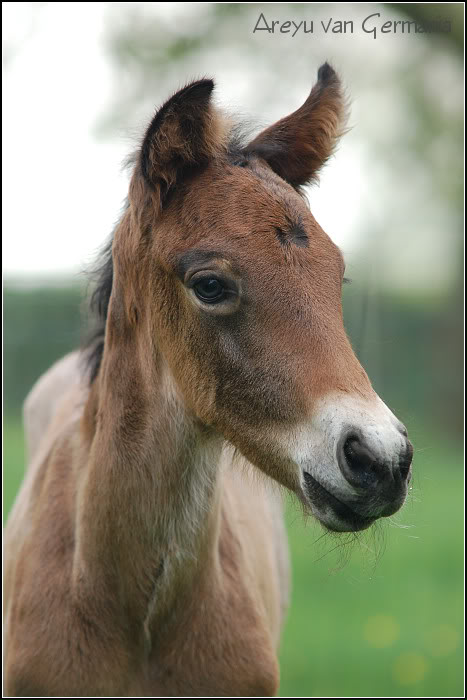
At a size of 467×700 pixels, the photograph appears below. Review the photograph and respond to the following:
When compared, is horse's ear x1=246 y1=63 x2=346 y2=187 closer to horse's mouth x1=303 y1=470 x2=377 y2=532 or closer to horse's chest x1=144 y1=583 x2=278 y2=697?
horse's mouth x1=303 y1=470 x2=377 y2=532

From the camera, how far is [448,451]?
16.3 meters

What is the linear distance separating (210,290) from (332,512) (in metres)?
0.90

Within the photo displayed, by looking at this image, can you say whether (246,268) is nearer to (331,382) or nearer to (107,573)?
(331,382)

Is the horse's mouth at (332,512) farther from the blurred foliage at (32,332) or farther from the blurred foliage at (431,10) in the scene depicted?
the blurred foliage at (32,332)

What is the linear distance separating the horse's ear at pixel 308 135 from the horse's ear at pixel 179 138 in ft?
1.11

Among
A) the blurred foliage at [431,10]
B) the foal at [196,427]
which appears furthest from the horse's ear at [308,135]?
the blurred foliage at [431,10]

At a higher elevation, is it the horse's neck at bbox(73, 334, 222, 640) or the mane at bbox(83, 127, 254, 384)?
the mane at bbox(83, 127, 254, 384)

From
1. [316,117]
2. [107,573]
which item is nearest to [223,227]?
[316,117]

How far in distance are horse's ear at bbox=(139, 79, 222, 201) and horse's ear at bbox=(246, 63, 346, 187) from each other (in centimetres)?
34

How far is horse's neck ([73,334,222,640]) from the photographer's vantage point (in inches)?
118

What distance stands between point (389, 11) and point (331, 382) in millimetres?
8044

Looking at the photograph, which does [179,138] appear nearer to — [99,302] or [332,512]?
[99,302]

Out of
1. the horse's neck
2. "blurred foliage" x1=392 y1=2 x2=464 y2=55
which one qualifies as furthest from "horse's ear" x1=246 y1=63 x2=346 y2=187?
"blurred foliage" x1=392 y1=2 x2=464 y2=55

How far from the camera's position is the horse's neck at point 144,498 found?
301 centimetres
